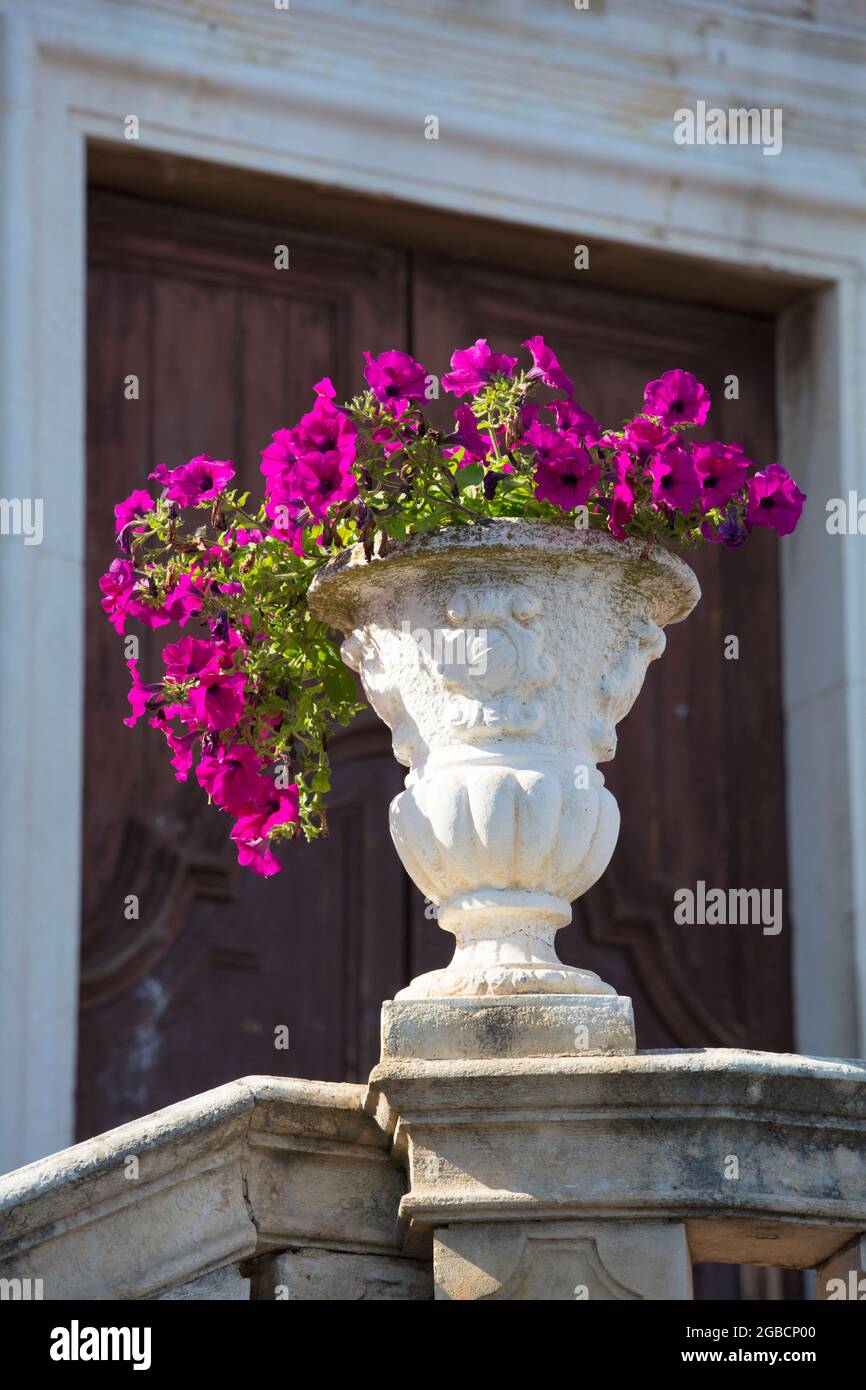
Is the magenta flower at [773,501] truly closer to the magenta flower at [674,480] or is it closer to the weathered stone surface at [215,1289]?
the magenta flower at [674,480]

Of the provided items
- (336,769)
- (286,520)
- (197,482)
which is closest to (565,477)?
(286,520)

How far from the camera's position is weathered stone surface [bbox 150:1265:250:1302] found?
10.9 feet

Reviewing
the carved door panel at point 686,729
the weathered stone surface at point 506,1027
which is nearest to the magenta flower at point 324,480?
the weathered stone surface at point 506,1027

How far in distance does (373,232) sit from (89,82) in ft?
2.92

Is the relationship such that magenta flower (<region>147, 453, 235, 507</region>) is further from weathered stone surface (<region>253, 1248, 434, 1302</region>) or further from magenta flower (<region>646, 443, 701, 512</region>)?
weathered stone surface (<region>253, 1248, 434, 1302</region>)

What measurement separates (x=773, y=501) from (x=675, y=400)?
0.20m

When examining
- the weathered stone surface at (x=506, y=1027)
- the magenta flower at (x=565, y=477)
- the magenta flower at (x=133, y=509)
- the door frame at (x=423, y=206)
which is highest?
the door frame at (x=423, y=206)

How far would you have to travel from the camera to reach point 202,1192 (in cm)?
338

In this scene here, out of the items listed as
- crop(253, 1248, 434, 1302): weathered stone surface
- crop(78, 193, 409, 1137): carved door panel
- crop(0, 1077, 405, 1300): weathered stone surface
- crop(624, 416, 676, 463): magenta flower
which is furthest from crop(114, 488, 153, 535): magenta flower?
crop(78, 193, 409, 1137): carved door panel

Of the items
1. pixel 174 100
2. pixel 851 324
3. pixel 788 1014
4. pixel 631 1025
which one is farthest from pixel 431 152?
pixel 631 1025

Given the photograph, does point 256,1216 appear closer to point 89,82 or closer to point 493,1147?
point 493,1147

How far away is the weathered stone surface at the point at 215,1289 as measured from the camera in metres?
3.32

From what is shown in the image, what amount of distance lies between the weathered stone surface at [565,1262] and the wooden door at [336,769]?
263 cm

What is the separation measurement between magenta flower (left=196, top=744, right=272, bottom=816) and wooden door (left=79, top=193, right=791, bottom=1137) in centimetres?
226
